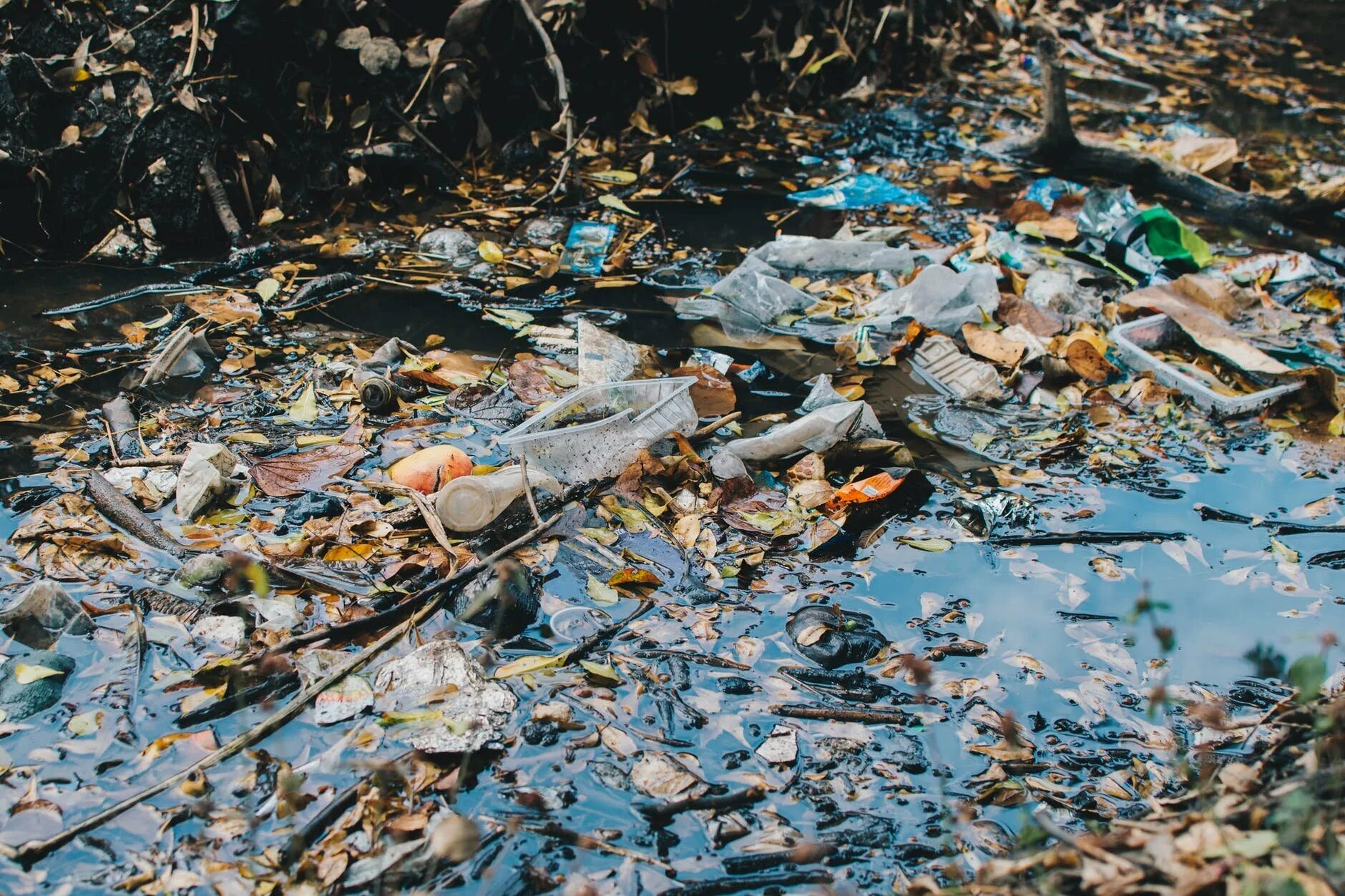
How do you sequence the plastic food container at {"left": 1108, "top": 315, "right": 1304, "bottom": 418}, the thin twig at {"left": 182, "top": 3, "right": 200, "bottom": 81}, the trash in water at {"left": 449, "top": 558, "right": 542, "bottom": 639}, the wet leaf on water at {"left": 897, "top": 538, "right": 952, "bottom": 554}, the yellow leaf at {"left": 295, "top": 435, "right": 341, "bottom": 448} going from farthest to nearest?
the thin twig at {"left": 182, "top": 3, "right": 200, "bottom": 81}, the plastic food container at {"left": 1108, "top": 315, "right": 1304, "bottom": 418}, the yellow leaf at {"left": 295, "top": 435, "right": 341, "bottom": 448}, the wet leaf on water at {"left": 897, "top": 538, "right": 952, "bottom": 554}, the trash in water at {"left": 449, "top": 558, "right": 542, "bottom": 639}

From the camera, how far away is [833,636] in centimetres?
228

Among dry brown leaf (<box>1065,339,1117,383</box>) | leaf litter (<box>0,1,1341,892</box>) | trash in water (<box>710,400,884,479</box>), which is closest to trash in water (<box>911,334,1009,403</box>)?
leaf litter (<box>0,1,1341,892</box>)

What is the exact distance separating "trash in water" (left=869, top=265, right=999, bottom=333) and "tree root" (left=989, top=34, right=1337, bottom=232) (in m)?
1.97

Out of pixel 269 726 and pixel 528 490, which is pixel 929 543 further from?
pixel 269 726

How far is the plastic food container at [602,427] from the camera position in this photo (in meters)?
2.69

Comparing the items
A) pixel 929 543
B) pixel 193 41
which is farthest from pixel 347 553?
pixel 193 41

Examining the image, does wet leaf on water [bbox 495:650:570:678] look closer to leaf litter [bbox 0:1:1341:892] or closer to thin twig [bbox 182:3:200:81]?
leaf litter [bbox 0:1:1341:892]

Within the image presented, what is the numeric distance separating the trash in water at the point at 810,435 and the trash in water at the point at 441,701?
1028 millimetres

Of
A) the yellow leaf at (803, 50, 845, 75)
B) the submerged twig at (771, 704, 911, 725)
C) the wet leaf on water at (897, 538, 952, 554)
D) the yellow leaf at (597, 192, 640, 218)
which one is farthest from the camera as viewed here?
the yellow leaf at (803, 50, 845, 75)

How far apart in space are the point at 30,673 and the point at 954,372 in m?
2.85

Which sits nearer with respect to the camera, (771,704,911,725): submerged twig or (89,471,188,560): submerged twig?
Answer: (771,704,911,725): submerged twig

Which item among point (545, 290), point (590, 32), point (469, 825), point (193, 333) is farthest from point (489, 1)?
point (469, 825)

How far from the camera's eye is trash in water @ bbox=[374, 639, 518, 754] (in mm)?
1961

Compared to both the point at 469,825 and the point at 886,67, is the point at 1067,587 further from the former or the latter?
the point at 886,67
